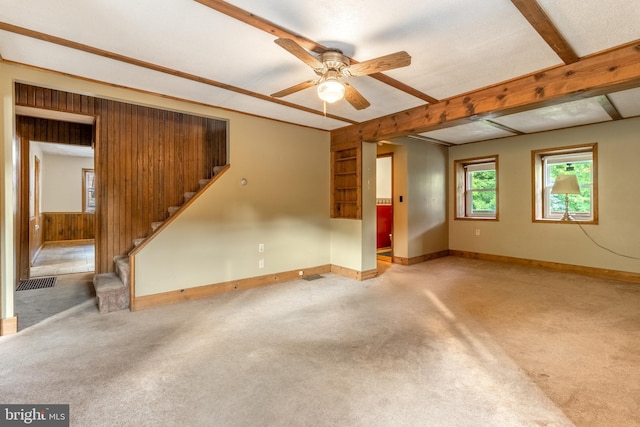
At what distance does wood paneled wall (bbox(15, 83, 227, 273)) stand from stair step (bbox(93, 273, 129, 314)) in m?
0.83

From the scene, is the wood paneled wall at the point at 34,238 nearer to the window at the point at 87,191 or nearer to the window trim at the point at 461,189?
the window at the point at 87,191

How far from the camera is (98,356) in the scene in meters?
2.33

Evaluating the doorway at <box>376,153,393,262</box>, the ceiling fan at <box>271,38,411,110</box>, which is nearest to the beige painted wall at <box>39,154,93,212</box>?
the doorway at <box>376,153,393,262</box>

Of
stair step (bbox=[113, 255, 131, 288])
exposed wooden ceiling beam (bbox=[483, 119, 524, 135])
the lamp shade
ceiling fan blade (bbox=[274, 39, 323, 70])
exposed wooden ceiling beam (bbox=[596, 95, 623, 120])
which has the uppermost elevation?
exposed wooden ceiling beam (bbox=[483, 119, 524, 135])

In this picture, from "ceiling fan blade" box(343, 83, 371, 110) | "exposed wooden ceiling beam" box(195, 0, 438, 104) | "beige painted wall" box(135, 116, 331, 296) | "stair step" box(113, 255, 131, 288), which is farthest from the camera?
"beige painted wall" box(135, 116, 331, 296)

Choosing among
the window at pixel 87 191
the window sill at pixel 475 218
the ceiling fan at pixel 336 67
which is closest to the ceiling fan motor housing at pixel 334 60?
the ceiling fan at pixel 336 67

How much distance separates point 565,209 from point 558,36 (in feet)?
13.9

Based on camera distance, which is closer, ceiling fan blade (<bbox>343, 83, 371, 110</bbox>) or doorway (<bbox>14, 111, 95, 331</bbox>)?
ceiling fan blade (<bbox>343, 83, 371, 110</bbox>)

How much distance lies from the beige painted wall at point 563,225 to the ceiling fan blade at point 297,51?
5020 millimetres

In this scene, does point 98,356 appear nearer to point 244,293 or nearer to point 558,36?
point 244,293

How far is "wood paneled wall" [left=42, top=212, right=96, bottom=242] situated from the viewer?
326 inches

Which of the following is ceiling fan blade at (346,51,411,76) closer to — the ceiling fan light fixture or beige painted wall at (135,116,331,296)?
the ceiling fan light fixture

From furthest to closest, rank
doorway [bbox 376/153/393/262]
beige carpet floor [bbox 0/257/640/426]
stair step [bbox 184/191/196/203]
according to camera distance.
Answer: doorway [bbox 376/153/393/262] < stair step [bbox 184/191/196/203] < beige carpet floor [bbox 0/257/640/426]

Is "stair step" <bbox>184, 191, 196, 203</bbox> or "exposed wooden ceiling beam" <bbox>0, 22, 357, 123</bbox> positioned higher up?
"exposed wooden ceiling beam" <bbox>0, 22, 357, 123</bbox>
